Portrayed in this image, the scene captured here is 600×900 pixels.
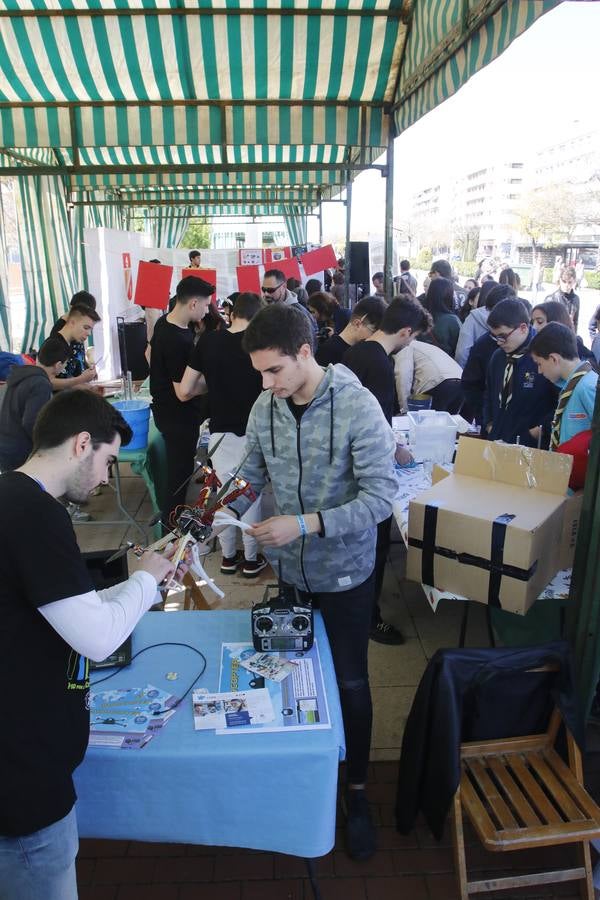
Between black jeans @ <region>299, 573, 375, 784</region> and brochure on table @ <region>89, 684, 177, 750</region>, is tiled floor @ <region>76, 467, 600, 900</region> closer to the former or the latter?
black jeans @ <region>299, 573, 375, 784</region>

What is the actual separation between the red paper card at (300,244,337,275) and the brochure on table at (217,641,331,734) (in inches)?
239

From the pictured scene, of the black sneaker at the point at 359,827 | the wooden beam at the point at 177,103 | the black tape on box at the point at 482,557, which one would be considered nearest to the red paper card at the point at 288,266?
the wooden beam at the point at 177,103

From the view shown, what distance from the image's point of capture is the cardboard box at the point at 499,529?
2.16 m

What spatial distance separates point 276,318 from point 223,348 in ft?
6.00

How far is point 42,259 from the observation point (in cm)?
851

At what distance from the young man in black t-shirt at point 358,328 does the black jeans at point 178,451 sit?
Result: 1.05 metres

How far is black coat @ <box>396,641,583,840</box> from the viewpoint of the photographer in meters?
1.91

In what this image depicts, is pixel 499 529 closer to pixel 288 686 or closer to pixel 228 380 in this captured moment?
pixel 288 686

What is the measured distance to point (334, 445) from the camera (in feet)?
6.19

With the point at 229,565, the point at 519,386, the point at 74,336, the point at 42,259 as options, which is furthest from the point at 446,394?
the point at 42,259

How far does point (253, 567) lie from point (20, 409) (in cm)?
173

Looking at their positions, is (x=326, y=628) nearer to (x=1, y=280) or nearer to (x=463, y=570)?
(x=463, y=570)

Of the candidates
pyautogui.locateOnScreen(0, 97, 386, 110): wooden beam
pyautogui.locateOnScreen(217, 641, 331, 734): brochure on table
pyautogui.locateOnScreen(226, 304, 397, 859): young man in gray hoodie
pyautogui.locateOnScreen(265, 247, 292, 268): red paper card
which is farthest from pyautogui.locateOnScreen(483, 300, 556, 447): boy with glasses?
pyautogui.locateOnScreen(265, 247, 292, 268): red paper card

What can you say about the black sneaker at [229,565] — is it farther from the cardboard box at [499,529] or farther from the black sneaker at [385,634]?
the cardboard box at [499,529]
